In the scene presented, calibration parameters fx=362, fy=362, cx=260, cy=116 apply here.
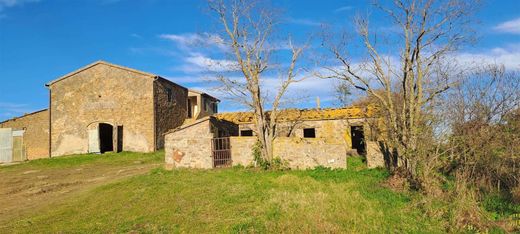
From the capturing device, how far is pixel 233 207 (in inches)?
389

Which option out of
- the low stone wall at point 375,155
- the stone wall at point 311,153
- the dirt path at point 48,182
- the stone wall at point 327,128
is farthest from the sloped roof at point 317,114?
the dirt path at point 48,182

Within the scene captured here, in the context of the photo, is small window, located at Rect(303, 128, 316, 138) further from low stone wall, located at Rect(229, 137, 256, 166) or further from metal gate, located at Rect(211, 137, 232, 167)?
metal gate, located at Rect(211, 137, 232, 167)

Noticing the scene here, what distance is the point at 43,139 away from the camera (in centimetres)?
2712

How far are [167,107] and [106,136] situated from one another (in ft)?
17.3

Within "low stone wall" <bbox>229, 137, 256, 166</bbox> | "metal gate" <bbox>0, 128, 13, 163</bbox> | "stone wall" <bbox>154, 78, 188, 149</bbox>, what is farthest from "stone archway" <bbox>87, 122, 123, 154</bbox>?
"low stone wall" <bbox>229, 137, 256, 166</bbox>

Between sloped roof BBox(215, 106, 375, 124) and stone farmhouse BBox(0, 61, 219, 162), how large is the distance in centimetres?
562

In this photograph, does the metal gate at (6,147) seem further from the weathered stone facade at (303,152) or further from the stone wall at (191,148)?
the weathered stone facade at (303,152)

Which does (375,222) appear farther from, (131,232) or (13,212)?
(13,212)

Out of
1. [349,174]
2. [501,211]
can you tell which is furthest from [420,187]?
[349,174]

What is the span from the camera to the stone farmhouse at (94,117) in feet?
85.0

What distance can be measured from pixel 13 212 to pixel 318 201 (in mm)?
9353

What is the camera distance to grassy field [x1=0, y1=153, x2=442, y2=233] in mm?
8094

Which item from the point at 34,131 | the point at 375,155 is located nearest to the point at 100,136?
the point at 34,131

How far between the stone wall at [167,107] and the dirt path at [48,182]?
5.14 meters
